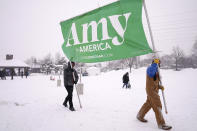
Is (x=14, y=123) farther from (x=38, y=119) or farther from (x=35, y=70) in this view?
(x=35, y=70)

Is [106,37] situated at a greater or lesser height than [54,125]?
Answer: greater

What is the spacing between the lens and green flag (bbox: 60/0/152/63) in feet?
11.8

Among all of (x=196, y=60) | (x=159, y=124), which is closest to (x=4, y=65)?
(x=159, y=124)

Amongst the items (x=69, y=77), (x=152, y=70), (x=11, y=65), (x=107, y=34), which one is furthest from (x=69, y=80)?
(x=11, y=65)

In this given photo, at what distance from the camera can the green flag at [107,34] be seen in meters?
3.59

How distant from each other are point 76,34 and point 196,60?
5374 centimetres

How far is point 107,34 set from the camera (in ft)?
13.6

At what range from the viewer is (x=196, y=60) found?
45.5 metres

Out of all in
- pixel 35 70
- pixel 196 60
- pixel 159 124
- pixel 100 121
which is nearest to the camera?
pixel 159 124

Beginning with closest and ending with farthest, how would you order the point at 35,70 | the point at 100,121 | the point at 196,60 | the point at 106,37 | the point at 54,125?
1. the point at 54,125
2. the point at 100,121
3. the point at 106,37
4. the point at 196,60
5. the point at 35,70

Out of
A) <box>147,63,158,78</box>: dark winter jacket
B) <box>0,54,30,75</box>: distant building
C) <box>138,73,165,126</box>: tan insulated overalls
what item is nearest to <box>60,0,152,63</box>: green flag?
<box>147,63,158,78</box>: dark winter jacket

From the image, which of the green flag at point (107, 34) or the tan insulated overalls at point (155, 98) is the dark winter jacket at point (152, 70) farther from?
the green flag at point (107, 34)

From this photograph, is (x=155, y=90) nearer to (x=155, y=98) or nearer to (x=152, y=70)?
(x=155, y=98)

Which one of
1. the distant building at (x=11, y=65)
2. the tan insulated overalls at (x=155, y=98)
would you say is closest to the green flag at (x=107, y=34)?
the tan insulated overalls at (x=155, y=98)
